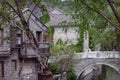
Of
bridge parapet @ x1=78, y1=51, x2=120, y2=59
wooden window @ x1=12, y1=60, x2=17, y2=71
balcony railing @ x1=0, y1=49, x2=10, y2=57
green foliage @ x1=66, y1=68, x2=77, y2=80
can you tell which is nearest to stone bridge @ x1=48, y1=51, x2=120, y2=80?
bridge parapet @ x1=78, y1=51, x2=120, y2=59

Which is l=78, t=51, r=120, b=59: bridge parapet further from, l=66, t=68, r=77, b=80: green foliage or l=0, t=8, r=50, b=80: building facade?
l=0, t=8, r=50, b=80: building facade

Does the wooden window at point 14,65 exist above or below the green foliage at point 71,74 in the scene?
above

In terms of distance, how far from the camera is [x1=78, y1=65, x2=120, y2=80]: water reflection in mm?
32625

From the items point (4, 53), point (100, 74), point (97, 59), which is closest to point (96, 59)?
point (97, 59)

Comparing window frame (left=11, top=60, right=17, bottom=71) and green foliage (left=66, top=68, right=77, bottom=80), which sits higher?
window frame (left=11, top=60, right=17, bottom=71)

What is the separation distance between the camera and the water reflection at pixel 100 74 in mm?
32625

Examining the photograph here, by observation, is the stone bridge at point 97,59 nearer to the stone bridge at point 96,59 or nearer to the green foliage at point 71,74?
the stone bridge at point 96,59

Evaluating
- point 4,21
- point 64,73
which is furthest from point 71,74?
point 4,21

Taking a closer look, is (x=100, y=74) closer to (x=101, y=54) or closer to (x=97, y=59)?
(x=97, y=59)

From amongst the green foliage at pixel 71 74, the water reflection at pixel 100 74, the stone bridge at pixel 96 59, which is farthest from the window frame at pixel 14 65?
the water reflection at pixel 100 74

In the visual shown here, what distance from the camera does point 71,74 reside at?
27641 millimetres

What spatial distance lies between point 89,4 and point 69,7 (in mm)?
465

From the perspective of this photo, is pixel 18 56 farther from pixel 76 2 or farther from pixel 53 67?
pixel 76 2

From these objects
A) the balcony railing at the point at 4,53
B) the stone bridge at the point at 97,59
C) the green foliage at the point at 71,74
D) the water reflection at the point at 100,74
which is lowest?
the water reflection at the point at 100,74
